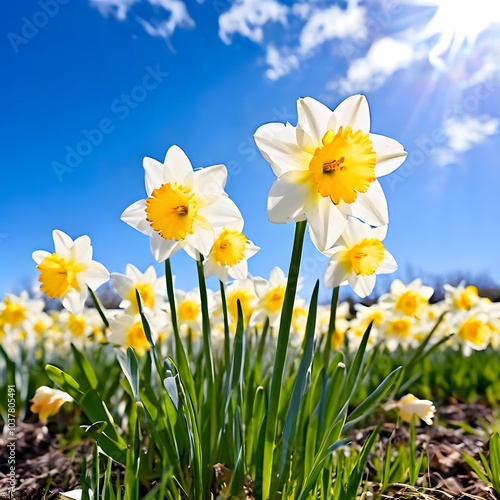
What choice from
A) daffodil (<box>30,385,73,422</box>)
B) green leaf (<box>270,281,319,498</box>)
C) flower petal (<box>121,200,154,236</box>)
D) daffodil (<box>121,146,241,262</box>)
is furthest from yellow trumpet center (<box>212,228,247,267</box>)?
daffodil (<box>30,385,73,422</box>)

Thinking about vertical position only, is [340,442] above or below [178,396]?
below

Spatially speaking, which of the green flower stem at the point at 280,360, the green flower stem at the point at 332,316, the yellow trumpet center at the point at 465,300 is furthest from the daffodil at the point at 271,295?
the yellow trumpet center at the point at 465,300

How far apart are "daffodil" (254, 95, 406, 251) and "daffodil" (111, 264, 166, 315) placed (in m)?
1.11

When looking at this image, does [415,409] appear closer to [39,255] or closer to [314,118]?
[314,118]

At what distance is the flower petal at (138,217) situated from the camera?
174 cm

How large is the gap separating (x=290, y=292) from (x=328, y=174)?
1.09 ft

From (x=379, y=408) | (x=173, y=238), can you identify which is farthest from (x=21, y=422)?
(x=173, y=238)

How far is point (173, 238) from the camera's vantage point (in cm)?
162

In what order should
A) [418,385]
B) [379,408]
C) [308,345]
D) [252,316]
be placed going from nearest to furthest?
1. [308,345]
2. [252,316]
3. [379,408]
4. [418,385]

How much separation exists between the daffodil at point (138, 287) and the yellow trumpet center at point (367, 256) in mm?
981

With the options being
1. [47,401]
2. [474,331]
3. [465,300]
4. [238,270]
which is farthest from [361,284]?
[465,300]

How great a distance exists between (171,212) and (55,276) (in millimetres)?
640

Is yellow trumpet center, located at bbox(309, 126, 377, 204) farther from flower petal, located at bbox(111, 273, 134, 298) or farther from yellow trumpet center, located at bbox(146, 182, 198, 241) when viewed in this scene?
flower petal, located at bbox(111, 273, 134, 298)

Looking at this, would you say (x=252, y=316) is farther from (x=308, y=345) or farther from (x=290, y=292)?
(x=290, y=292)
